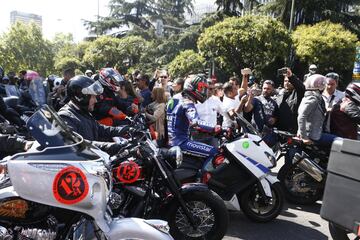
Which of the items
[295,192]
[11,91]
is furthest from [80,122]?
[11,91]

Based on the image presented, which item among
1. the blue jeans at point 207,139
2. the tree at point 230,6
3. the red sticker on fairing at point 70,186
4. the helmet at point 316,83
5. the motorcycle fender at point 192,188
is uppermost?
the tree at point 230,6

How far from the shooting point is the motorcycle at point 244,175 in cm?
457

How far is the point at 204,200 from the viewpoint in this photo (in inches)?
147

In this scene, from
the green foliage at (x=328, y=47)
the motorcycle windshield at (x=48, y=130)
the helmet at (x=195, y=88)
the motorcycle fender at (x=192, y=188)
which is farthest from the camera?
the green foliage at (x=328, y=47)

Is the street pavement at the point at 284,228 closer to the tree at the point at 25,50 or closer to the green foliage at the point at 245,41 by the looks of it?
the green foliage at the point at 245,41

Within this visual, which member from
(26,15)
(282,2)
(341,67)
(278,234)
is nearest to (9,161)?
(278,234)

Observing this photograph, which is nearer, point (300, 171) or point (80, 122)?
point (80, 122)

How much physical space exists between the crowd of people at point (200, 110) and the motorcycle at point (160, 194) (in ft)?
0.85

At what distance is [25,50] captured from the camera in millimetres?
43531

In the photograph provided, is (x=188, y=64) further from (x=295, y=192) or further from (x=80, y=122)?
(x=80, y=122)

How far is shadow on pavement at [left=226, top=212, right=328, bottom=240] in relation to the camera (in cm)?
443

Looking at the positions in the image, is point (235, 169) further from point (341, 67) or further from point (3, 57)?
point (3, 57)

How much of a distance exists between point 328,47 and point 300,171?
1925 cm

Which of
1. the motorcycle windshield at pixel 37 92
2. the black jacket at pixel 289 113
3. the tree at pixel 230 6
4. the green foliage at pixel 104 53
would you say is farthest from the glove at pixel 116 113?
the green foliage at pixel 104 53
